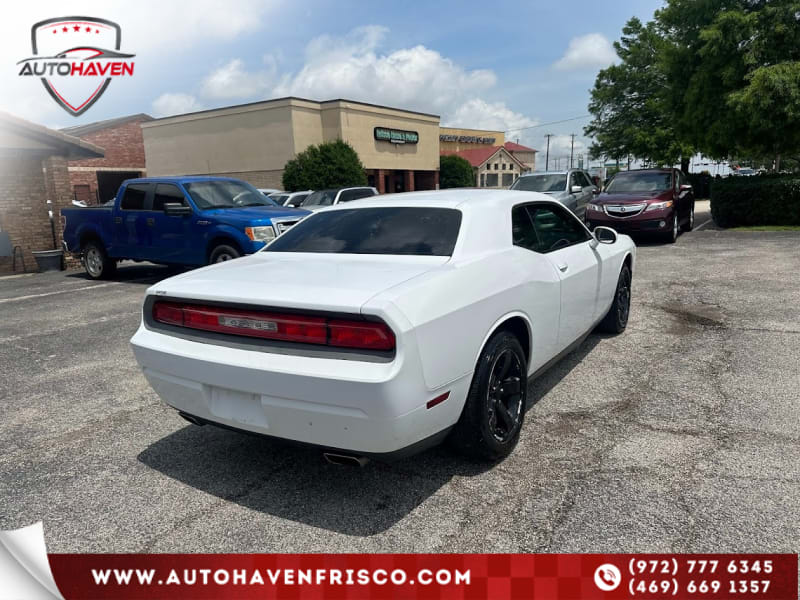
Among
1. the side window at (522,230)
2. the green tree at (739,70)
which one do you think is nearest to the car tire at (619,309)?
the side window at (522,230)

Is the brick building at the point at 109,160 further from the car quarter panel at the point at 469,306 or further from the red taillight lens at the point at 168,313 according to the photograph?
the car quarter panel at the point at 469,306

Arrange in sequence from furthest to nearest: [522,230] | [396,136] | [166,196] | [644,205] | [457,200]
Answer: [396,136], [644,205], [166,196], [522,230], [457,200]

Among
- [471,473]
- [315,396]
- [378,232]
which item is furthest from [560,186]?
[315,396]

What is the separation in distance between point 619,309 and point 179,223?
7.02 metres

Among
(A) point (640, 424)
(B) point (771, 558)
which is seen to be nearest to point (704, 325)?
(A) point (640, 424)

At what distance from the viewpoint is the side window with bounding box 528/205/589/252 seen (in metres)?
4.36

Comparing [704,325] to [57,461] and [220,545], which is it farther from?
[57,461]

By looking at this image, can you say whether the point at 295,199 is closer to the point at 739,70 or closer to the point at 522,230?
the point at 739,70

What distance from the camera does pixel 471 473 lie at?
11.1ft

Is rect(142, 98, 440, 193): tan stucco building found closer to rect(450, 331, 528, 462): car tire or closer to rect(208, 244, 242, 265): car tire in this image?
rect(208, 244, 242, 265): car tire

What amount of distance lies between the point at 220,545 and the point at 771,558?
7.87 ft

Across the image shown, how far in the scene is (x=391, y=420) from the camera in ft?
8.66

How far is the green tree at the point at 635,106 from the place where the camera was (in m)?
31.2

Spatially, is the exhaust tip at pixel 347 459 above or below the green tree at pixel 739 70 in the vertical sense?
below
